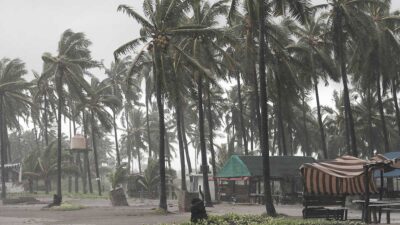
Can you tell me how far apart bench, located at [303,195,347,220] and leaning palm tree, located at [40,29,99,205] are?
27613mm

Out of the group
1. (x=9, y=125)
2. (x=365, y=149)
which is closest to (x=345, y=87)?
(x=365, y=149)

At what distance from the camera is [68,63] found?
4094 cm

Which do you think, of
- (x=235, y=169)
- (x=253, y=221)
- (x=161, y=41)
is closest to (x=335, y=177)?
(x=253, y=221)

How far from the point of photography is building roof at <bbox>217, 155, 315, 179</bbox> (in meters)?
37.5

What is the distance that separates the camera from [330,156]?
2643 inches

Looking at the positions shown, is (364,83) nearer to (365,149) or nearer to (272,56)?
(272,56)

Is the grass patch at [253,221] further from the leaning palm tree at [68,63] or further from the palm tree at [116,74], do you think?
the palm tree at [116,74]

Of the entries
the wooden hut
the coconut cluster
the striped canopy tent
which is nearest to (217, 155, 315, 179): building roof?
the wooden hut

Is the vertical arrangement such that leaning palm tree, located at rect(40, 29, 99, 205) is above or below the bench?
above

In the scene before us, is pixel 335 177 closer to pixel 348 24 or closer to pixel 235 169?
pixel 348 24

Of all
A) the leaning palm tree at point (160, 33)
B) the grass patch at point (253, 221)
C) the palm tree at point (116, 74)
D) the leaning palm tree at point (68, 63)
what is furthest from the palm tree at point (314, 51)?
the palm tree at point (116, 74)

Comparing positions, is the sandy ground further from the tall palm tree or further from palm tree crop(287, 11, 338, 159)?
palm tree crop(287, 11, 338, 159)

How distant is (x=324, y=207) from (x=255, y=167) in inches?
821

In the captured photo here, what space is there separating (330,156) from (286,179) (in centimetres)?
2896
